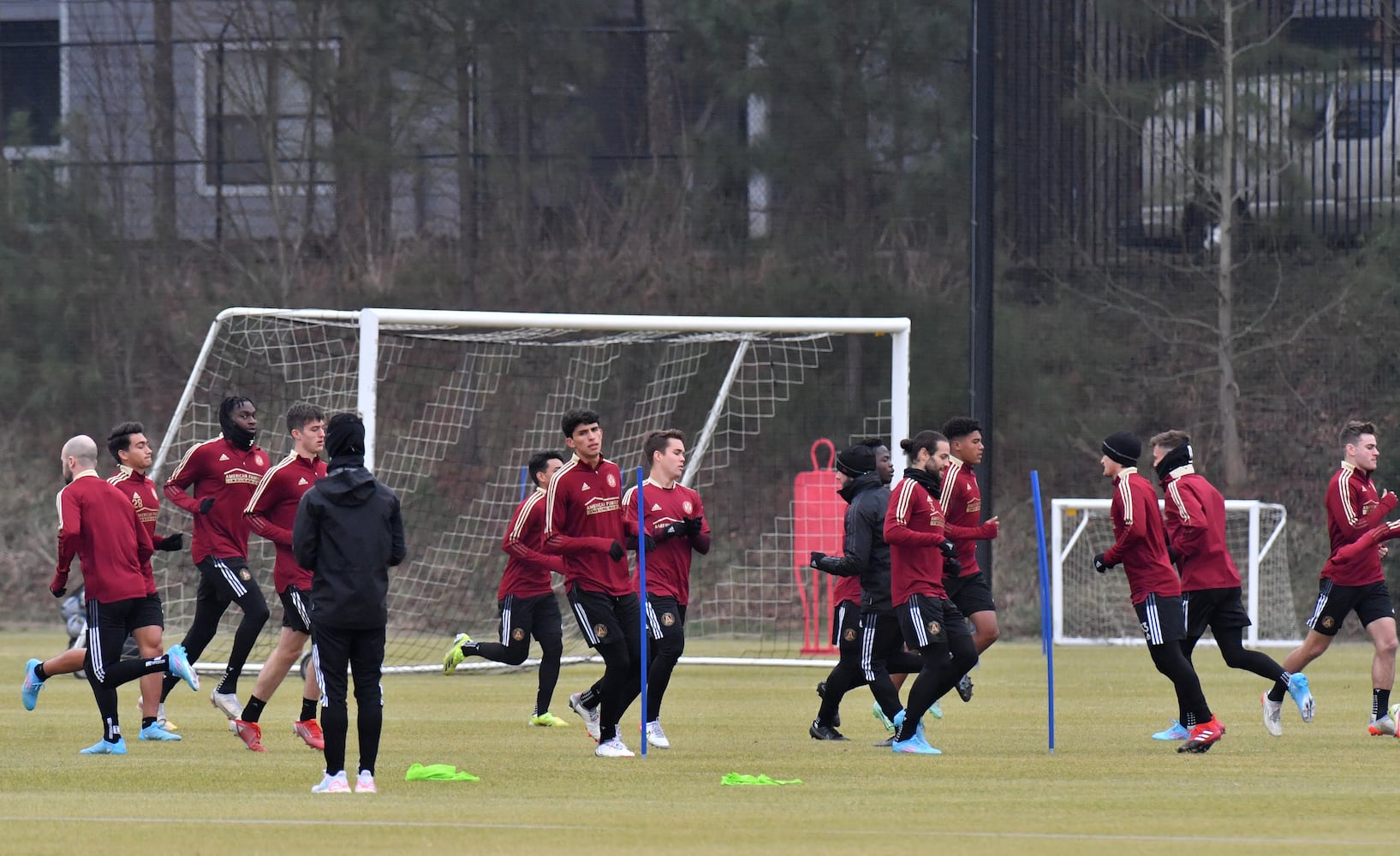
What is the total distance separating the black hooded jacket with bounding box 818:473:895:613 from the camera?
10.6 meters

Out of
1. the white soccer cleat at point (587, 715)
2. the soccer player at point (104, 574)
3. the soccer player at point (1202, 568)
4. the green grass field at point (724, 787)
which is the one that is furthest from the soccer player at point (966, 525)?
the soccer player at point (104, 574)

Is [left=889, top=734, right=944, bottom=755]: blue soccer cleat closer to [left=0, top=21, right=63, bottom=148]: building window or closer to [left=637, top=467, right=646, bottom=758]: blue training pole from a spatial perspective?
[left=637, top=467, right=646, bottom=758]: blue training pole

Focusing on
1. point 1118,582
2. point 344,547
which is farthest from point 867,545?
point 1118,582

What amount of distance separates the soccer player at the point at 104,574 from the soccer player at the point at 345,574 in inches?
82.3

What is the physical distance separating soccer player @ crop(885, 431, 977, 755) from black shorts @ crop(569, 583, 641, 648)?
1.44 meters

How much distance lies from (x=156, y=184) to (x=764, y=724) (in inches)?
588

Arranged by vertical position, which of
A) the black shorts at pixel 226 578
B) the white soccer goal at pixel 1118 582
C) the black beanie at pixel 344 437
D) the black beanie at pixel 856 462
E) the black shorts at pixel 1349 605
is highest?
the black beanie at pixel 344 437

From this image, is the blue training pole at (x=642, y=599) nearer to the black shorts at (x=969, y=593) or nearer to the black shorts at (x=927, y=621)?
the black shorts at (x=927, y=621)

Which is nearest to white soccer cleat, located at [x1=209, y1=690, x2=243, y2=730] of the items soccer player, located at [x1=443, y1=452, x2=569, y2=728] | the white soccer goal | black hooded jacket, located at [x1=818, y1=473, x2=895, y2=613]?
soccer player, located at [x1=443, y1=452, x2=569, y2=728]

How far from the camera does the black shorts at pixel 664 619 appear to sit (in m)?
10.5

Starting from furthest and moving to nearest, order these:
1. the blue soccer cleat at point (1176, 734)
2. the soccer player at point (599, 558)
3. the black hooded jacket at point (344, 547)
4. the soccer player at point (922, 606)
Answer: the blue soccer cleat at point (1176, 734), the soccer player at point (922, 606), the soccer player at point (599, 558), the black hooded jacket at point (344, 547)

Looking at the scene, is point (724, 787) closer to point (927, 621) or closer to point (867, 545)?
point (927, 621)

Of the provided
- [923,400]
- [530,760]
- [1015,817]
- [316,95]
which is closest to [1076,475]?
[923,400]

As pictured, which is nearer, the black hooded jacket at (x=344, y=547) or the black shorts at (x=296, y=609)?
the black hooded jacket at (x=344, y=547)
